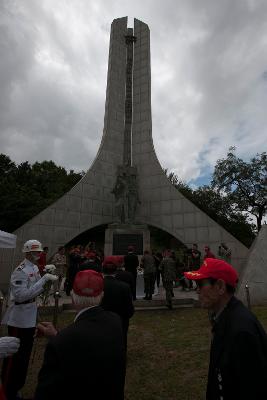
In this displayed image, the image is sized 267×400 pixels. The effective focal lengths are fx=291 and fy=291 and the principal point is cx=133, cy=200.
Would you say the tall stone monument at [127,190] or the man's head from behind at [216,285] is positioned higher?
the tall stone monument at [127,190]

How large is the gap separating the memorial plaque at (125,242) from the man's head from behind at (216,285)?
12.3 meters

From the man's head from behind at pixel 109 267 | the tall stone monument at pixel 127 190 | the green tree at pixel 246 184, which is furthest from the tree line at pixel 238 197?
the man's head from behind at pixel 109 267

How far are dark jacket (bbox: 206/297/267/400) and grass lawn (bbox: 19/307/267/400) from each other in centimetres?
228

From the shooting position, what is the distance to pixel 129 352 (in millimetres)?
4879

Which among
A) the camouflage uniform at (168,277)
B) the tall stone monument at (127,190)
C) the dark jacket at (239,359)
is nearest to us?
the dark jacket at (239,359)

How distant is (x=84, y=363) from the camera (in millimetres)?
1417

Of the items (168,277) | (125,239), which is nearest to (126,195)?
(125,239)

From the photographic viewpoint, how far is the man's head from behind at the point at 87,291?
5.78 feet

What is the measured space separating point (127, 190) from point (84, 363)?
551 inches

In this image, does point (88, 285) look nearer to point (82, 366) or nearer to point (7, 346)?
point (82, 366)

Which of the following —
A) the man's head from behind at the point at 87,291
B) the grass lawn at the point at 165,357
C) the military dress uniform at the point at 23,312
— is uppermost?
the man's head from behind at the point at 87,291

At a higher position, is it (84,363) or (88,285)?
(88,285)

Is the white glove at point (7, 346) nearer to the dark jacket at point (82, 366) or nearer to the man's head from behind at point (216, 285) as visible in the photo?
the dark jacket at point (82, 366)

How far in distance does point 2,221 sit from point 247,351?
2449cm
